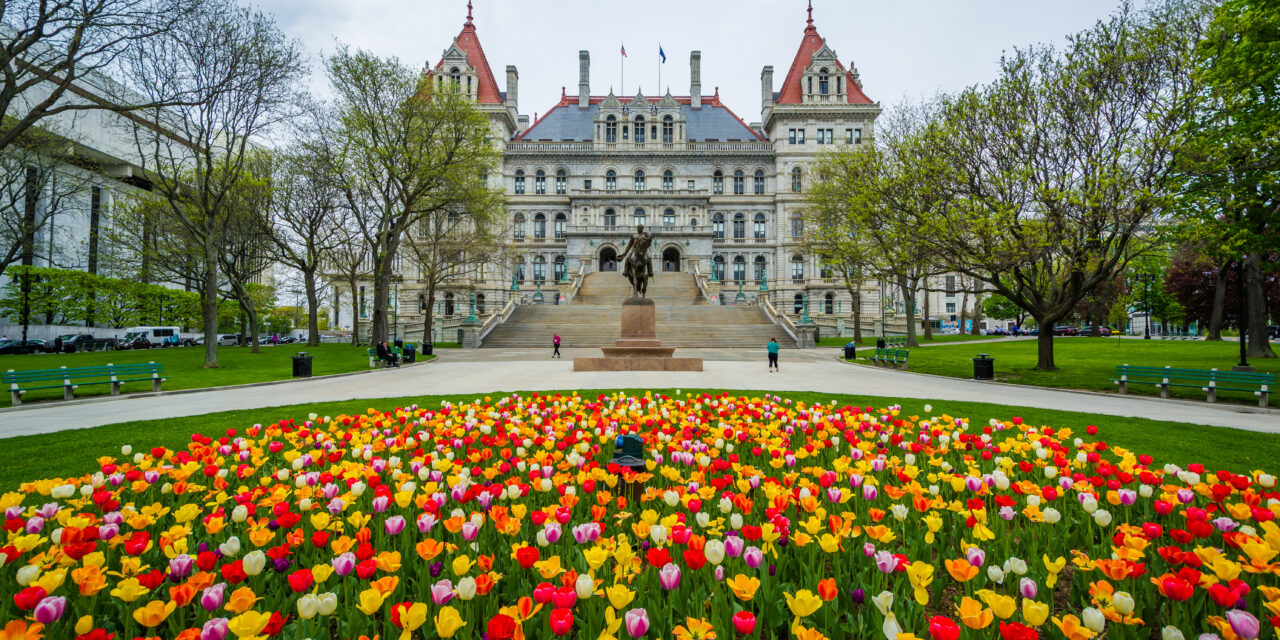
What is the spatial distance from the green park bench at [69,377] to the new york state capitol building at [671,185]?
4661 centimetres

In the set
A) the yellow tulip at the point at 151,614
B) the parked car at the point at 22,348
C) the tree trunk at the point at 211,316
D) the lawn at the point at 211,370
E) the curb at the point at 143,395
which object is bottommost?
the curb at the point at 143,395

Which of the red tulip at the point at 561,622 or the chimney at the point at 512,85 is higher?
the chimney at the point at 512,85

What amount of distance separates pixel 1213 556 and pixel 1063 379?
63.7 feet

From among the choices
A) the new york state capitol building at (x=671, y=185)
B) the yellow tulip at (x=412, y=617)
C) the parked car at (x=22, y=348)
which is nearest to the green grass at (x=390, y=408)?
the yellow tulip at (x=412, y=617)

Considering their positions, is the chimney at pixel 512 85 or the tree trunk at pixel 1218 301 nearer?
the tree trunk at pixel 1218 301

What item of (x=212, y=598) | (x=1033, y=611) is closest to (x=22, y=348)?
(x=212, y=598)

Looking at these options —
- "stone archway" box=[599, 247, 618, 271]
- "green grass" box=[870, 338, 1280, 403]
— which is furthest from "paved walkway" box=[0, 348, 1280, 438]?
"stone archway" box=[599, 247, 618, 271]

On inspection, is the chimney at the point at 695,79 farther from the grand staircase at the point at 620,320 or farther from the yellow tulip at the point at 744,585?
the yellow tulip at the point at 744,585

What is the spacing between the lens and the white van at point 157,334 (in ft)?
158

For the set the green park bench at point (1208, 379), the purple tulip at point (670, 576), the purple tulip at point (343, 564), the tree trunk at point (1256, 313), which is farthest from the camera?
the tree trunk at point (1256, 313)

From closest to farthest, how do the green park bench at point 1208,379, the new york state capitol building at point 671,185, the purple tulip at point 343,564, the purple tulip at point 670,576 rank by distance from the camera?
1. the purple tulip at point 670,576
2. the purple tulip at point 343,564
3. the green park bench at point 1208,379
4. the new york state capitol building at point 671,185

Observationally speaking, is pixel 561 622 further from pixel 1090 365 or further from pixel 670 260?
pixel 670 260

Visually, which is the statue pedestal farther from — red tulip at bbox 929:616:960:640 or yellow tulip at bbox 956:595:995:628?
red tulip at bbox 929:616:960:640

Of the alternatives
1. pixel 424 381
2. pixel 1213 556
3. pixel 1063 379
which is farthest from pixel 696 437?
pixel 1063 379
